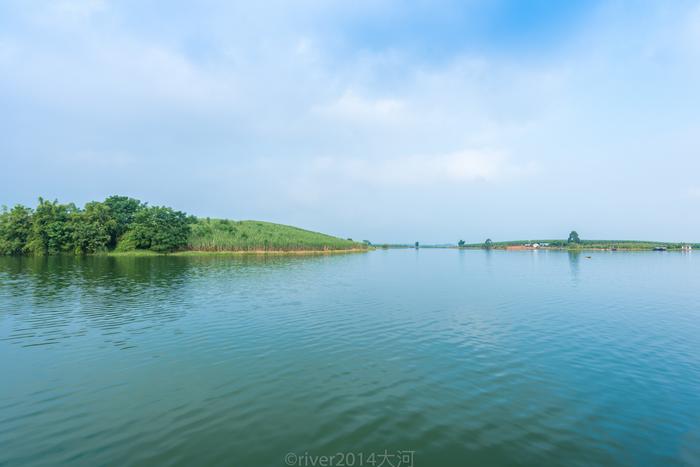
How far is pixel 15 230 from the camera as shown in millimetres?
91750

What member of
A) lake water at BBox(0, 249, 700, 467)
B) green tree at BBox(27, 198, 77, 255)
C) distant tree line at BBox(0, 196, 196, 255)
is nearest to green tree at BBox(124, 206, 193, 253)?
distant tree line at BBox(0, 196, 196, 255)

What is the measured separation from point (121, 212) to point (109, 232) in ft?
29.3

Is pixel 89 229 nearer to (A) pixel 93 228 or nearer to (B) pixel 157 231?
(A) pixel 93 228

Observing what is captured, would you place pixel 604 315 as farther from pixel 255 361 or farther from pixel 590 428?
pixel 255 361

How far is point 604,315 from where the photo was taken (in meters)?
23.8

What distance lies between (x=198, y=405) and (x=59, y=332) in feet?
44.7

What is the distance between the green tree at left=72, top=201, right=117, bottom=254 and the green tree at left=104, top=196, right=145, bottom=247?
1357mm

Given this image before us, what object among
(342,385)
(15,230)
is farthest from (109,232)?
(342,385)

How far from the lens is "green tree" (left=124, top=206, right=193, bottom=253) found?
9806cm

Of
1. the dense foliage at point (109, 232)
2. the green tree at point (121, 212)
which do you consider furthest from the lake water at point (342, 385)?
the green tree at point (121, 212)

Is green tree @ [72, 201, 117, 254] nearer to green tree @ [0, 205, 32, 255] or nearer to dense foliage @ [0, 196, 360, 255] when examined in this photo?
dense foliage @ [0, 196, 360, 255]

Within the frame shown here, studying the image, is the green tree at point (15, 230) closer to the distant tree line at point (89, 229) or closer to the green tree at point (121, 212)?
the distant tree line at point (89, 229)

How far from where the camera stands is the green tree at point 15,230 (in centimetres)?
9094

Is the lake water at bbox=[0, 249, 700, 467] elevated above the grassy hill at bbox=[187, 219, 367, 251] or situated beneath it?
situated beneath
